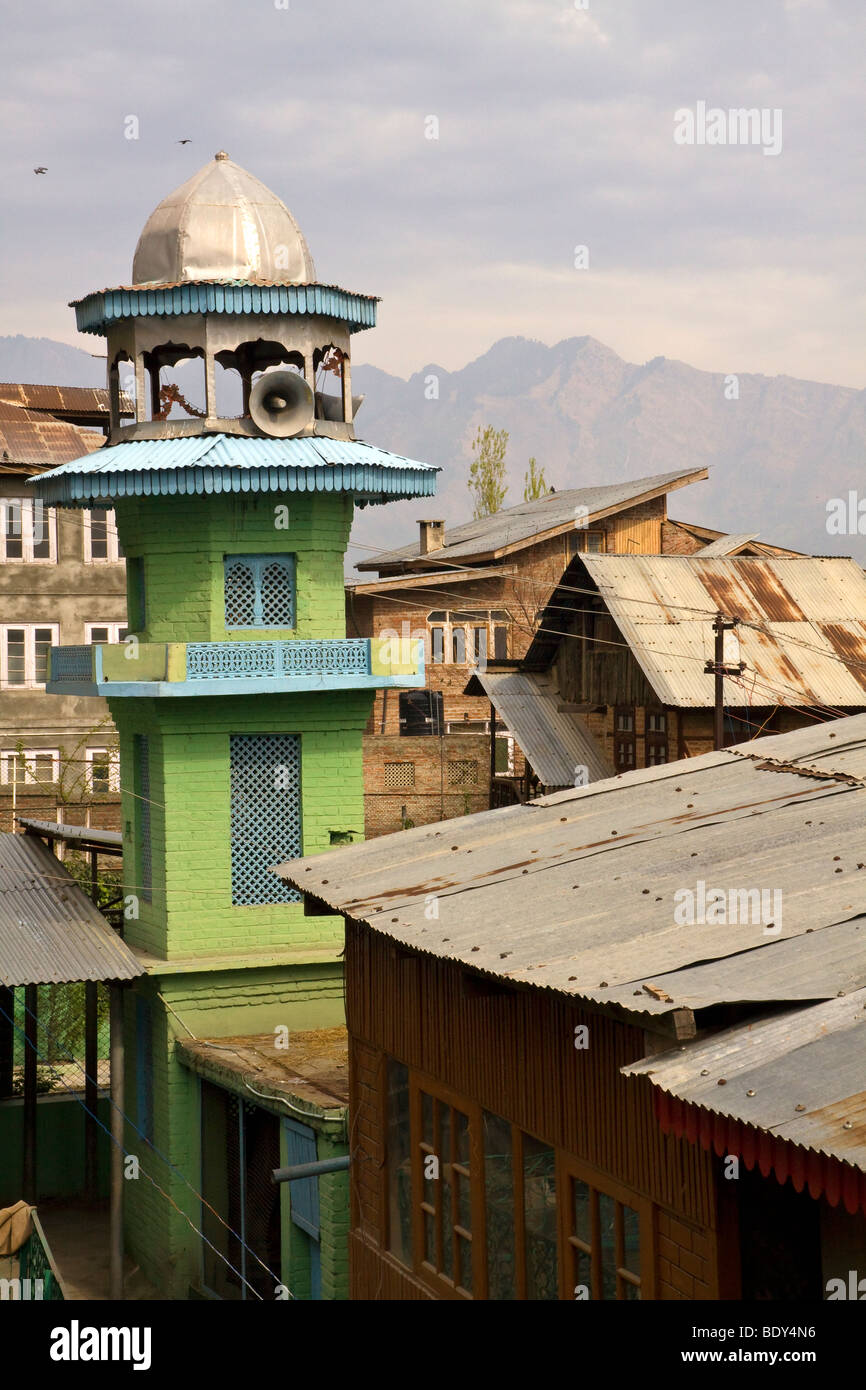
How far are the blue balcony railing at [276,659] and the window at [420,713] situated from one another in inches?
995

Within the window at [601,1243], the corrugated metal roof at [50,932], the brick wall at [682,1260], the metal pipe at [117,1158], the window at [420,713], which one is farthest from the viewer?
the window at [420,713]

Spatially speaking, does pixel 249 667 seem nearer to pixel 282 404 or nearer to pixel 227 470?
pixel 227 470

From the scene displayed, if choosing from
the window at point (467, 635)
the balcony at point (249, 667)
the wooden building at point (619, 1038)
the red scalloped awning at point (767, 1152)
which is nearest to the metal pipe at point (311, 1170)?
the wooden building at point (619, 1038)

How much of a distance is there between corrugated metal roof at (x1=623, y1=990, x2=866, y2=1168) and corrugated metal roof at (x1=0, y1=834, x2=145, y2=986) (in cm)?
1448

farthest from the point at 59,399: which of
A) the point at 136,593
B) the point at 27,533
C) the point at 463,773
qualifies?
the point at 136,593

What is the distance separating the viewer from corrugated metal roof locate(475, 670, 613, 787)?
1328 inches

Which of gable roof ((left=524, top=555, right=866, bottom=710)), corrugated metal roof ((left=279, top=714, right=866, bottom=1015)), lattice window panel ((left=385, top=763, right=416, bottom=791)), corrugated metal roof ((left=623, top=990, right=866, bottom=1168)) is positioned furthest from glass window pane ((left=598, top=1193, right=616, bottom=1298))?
lattice window panel ((left=385, top=763, right=416, bottom=791))

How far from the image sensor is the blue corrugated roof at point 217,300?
2355cm

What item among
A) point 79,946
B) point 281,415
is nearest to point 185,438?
point 281,415

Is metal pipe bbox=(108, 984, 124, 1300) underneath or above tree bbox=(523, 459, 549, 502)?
underneath

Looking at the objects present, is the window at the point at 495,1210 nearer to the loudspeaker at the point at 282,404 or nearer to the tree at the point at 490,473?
the loudspeaker at the point at 282,404

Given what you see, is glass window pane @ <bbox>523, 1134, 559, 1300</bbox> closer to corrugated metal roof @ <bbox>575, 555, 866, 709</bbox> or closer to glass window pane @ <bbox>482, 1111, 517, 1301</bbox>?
glass window pane @ <bbox>482, 1111, 517, 1301</bbox>

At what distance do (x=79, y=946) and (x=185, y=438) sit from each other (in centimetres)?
757

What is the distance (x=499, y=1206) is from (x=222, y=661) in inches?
491
